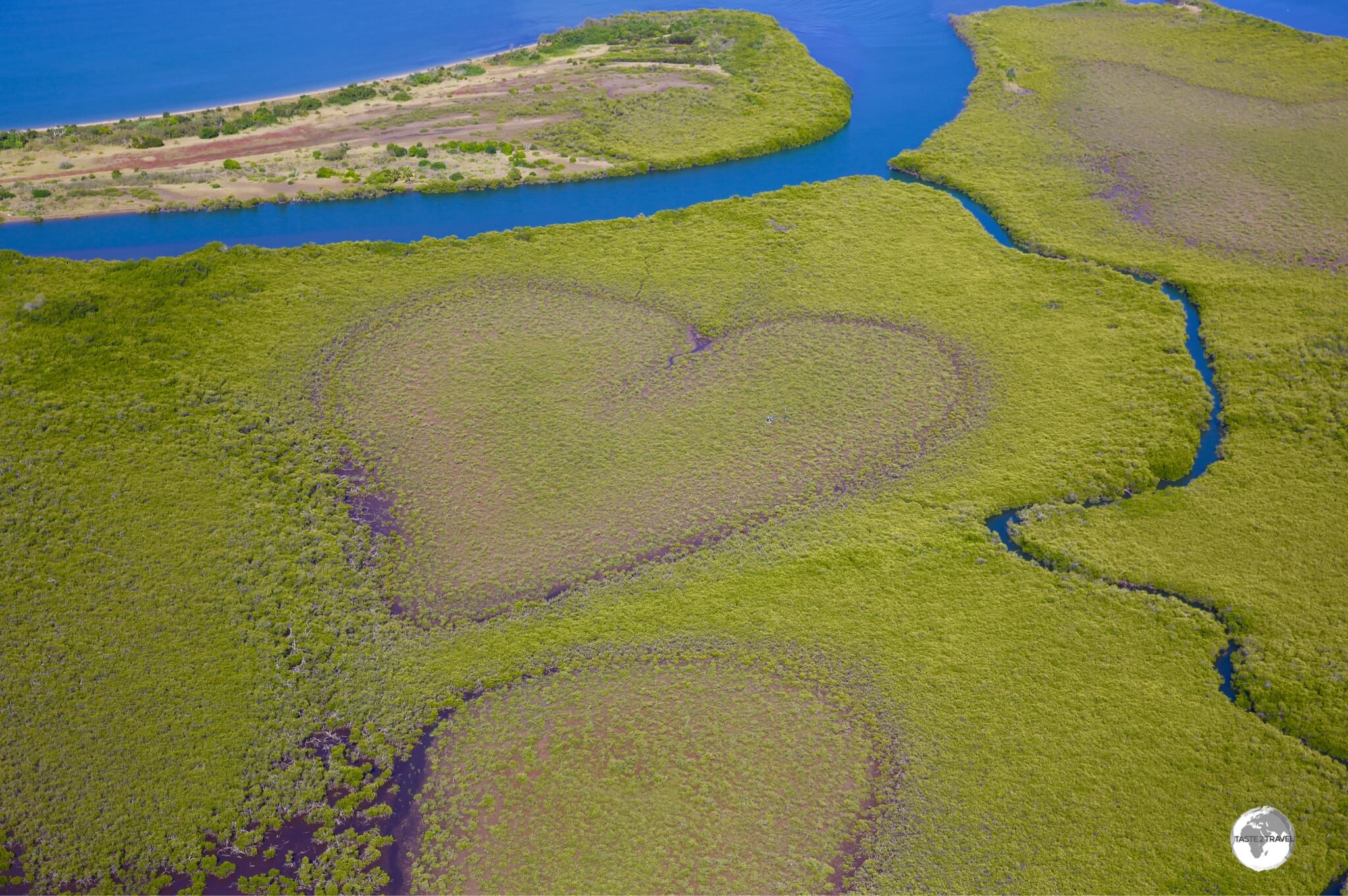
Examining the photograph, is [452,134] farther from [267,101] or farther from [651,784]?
[651,784]

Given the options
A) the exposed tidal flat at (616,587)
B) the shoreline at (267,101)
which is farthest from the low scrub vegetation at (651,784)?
the shoreline at (267,101)

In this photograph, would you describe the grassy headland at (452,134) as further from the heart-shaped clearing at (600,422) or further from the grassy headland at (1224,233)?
the heart-shaped clearing at (600,422)

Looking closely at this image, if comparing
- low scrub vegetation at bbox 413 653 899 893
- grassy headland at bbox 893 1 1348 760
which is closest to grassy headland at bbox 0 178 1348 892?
low scrub vegetation at bbox 413 653 899 893

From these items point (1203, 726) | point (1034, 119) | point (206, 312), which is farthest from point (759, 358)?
point (1034, 119)

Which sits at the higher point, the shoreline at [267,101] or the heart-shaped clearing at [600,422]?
the shoreline at [267,101]

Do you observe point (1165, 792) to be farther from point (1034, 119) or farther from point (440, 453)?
point (1034, 119)

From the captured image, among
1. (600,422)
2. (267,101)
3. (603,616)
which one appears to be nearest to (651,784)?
(603,616)
